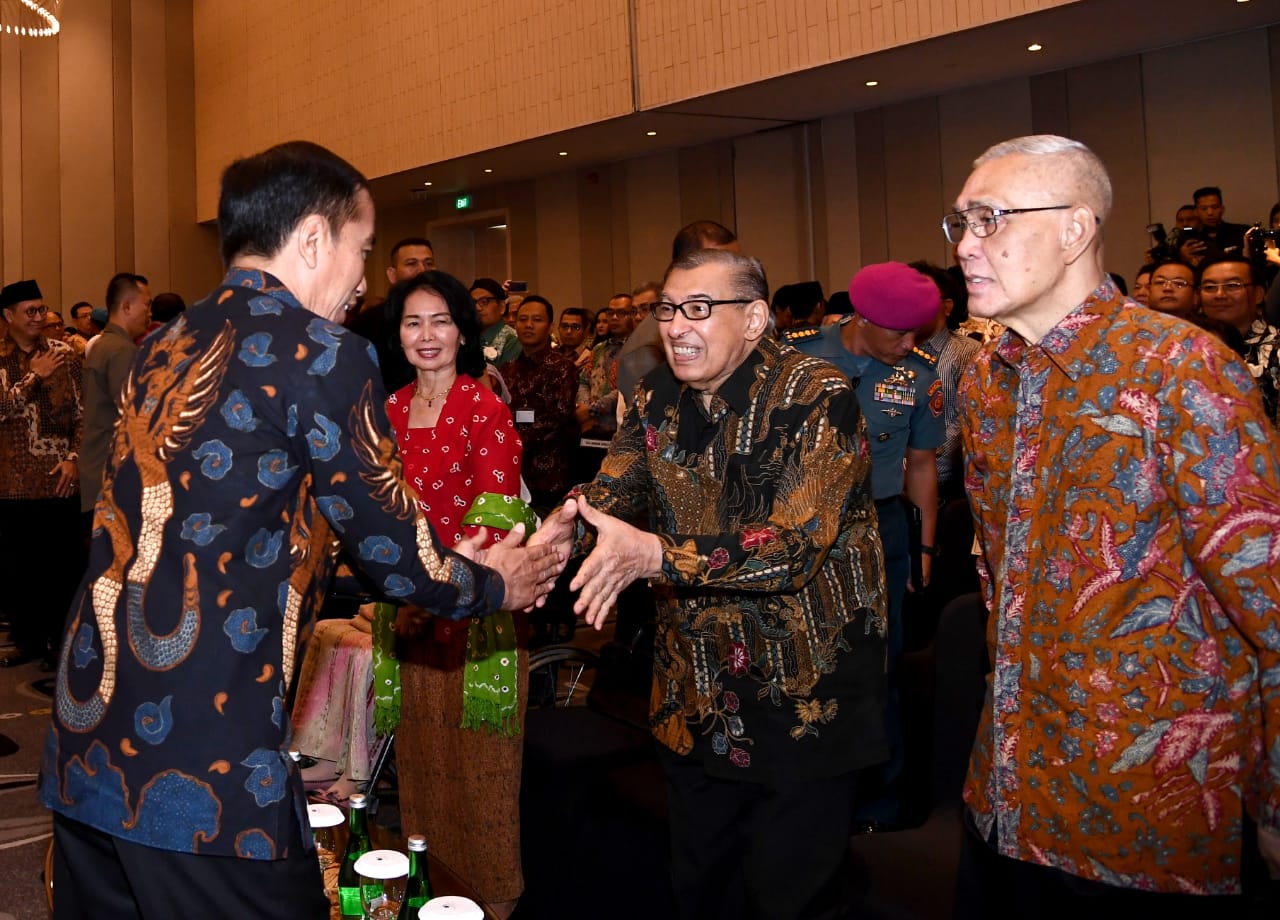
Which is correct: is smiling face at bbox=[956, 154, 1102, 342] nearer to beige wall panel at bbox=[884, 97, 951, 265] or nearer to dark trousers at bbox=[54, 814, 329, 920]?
dark trousers at bbox=[54, 814, 329, 920]

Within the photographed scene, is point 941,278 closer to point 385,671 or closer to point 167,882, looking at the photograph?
point 385,671

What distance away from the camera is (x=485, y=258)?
50.8ft

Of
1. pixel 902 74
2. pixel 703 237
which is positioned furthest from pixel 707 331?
pixel 902 74

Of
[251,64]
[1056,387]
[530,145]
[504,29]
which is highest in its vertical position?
[251,64]

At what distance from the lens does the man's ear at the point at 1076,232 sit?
1812mm

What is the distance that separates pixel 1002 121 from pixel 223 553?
31.3ft

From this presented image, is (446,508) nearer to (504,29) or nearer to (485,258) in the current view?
(504,29)

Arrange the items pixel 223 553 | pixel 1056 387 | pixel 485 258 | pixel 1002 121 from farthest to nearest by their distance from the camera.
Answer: pixel 485 258 → pixel 1002 121 → pixel 1056 387 → pixel 223 553

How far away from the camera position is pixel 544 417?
6.87 m

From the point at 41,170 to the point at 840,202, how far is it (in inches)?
415

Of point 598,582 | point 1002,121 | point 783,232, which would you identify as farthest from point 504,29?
point 598,582

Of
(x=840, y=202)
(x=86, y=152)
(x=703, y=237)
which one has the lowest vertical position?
(x=703, y=237)

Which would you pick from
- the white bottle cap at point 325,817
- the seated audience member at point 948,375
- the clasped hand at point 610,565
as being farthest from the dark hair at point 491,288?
the clasped hand at point 610,565

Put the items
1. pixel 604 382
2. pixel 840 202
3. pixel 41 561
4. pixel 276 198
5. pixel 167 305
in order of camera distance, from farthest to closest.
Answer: pixel 840 202
pixel 167 305
pixel 604 382
pixel 41 561
pixel 276 198
